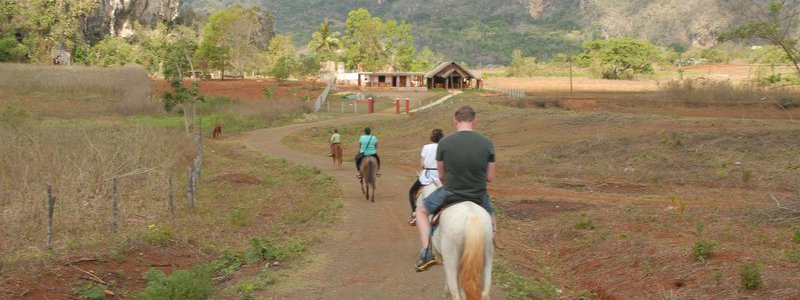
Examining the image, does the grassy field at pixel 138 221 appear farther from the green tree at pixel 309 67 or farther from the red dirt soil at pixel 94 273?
the green tree at pixel 309 67

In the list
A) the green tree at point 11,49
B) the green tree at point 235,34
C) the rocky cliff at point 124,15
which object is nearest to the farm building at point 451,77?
the green tree at point 235,34

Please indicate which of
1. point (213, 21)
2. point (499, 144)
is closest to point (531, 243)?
point (499, 144)

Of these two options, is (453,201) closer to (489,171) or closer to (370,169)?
(489,171)

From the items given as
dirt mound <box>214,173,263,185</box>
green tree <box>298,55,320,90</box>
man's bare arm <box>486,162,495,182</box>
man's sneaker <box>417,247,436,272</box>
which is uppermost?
green tree <box>298,55,320,90</box>

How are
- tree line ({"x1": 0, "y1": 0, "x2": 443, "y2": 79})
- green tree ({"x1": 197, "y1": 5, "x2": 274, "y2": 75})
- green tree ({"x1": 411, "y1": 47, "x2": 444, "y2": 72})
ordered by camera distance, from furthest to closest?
green tree ({"x1": 411, "y1": 47, "x2": 444, "y2": 72}) → green tree ({"x1": 197, "y1": 5, "x2": 274, "y2": 75}) → tree line ({"x1": 0, "y1": 0, "x2": 443, "y2": 79})

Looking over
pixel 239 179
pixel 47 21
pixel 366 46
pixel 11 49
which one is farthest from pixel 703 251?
pixel 366 46

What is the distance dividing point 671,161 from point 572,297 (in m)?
15.6

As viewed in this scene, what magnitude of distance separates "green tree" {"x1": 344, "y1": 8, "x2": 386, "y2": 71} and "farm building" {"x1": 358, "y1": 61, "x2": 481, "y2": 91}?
A: 62.0 feet

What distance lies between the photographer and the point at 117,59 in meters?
97.8

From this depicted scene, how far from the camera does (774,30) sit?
1280 cm

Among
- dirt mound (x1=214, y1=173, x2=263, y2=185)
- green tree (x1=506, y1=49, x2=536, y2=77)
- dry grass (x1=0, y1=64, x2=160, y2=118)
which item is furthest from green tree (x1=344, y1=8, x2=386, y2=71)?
dirt mound (x1=214, y1=173, x2=263, y2=185)

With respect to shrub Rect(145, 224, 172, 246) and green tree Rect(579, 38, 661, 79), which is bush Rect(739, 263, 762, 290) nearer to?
shrub Rect(145, 224, 172, 246)

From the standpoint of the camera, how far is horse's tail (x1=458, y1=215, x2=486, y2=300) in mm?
6977

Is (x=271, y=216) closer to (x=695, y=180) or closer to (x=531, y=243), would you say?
(x=531, y=243)
